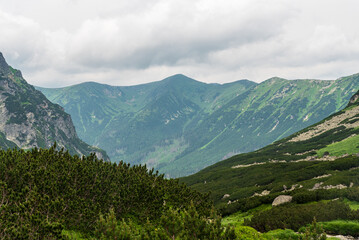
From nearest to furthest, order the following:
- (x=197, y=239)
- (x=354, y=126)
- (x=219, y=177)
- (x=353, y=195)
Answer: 1. (x=197, y=239)
2. (x=353, y=195)
3. (x=219, y=177)
4. (x=354, y=126)

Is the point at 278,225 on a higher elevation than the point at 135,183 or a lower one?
lower

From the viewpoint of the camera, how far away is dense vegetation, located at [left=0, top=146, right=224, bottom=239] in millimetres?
17156

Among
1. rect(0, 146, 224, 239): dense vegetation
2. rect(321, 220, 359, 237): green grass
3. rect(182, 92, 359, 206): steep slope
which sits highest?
rect(0, 146, 224, 239): dense vegetation

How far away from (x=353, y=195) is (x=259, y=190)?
114 ft

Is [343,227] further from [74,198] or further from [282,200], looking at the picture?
[74,198]

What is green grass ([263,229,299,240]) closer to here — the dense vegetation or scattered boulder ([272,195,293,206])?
the dense vegetation

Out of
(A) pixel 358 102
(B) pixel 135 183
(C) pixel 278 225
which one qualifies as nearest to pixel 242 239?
(C) pixel 278 225

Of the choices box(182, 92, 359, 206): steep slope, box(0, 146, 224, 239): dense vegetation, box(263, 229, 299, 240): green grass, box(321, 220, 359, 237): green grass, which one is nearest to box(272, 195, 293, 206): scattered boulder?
box(182, 92, 359, 206): steep slope

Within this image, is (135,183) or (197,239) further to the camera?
(135,183)

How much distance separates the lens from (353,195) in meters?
32.2

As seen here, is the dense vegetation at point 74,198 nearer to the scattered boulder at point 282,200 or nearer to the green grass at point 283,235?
the green grass at point 283,235

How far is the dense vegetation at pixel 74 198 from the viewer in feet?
56.3

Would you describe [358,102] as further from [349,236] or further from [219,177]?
[349,236]

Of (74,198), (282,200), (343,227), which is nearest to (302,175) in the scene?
(282,200)
